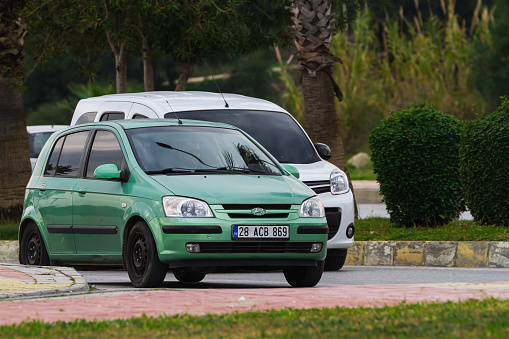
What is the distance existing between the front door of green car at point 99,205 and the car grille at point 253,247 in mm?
1036

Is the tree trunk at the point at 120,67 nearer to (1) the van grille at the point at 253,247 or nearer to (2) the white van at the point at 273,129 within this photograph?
(2) the white van at the point at 273,129

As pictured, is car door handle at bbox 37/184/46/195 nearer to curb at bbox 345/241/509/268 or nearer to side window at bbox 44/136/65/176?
side window at bbox 44/136/65/176

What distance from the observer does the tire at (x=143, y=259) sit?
28.5 ft

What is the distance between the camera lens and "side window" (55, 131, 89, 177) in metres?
10.4

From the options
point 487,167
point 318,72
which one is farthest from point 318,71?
point 487,167

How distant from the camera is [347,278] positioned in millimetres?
10758

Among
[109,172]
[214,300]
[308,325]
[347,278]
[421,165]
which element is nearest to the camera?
[308,325]

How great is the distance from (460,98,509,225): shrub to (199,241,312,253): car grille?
16.1 ft

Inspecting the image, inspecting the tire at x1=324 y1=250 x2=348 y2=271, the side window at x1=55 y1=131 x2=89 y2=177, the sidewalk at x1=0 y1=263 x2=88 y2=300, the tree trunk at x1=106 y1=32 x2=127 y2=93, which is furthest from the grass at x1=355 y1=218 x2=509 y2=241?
the tree trunk at x1=106 y1=32 x2=127 y2=93

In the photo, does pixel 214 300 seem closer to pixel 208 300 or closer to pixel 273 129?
pixel 208 300

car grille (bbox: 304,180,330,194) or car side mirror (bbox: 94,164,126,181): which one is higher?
car side mirror (bbox: 94,164,126,181)

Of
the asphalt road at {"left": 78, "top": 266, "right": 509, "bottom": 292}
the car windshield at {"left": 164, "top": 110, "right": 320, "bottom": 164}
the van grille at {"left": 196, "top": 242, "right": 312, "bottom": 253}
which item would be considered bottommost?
the asphalt road at {"left": 78, "top": 266, "right": 509, "bottom": 292}

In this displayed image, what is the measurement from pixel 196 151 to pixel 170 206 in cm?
117

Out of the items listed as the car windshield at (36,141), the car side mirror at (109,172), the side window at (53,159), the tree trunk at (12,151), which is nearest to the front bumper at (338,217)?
the car side mirror at (109,172)
